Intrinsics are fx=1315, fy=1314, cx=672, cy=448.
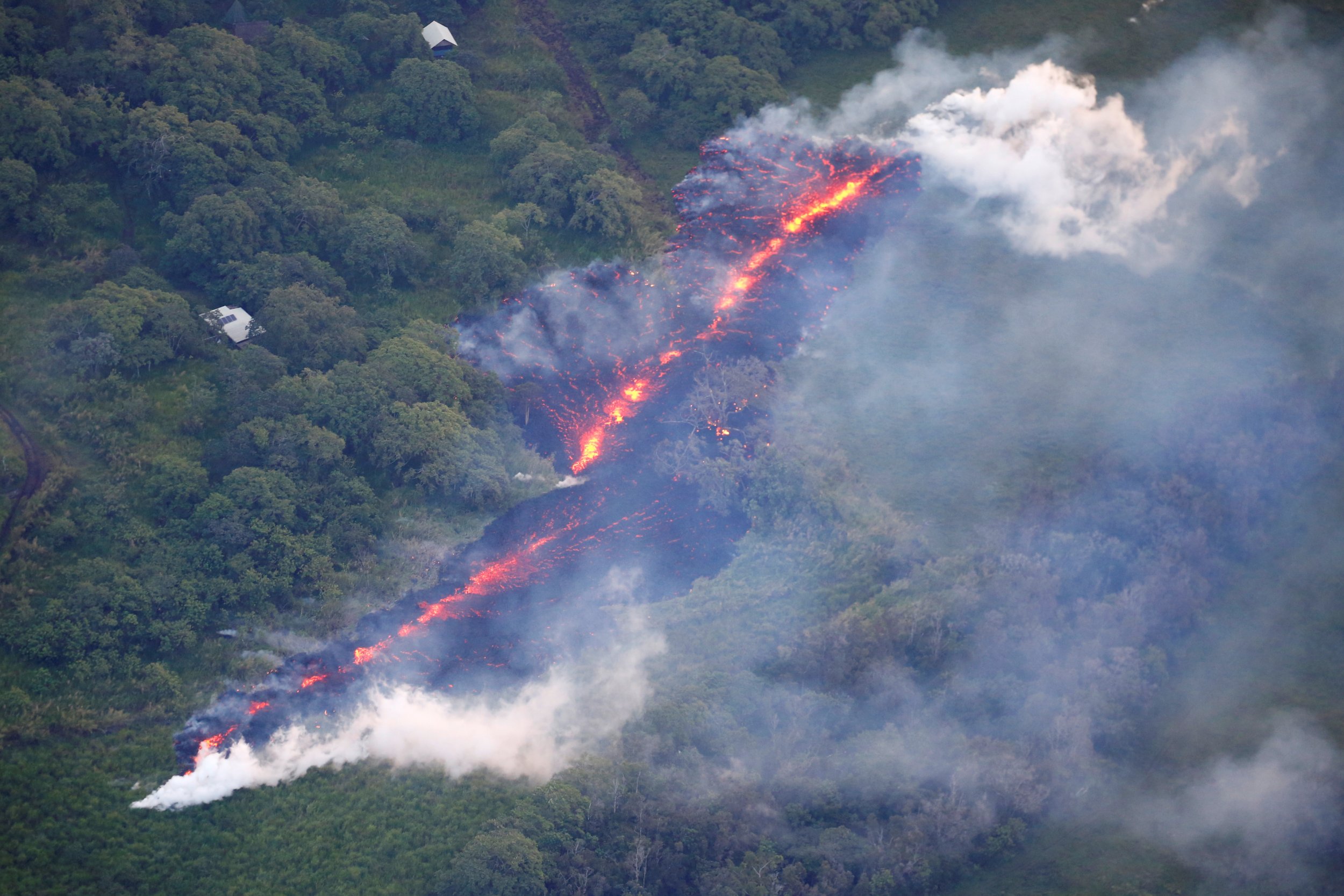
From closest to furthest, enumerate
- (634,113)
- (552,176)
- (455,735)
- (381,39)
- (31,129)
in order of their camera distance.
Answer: (455,735) < (31,129) < (552,176) < (634,113) < (381,39)

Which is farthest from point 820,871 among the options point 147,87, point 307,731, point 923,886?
point 147,87

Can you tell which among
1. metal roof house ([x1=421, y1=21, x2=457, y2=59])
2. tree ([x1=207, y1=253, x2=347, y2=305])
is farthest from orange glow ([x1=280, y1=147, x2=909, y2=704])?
metal roof house ([x1=421, y1=21, x2=457, y2=59])

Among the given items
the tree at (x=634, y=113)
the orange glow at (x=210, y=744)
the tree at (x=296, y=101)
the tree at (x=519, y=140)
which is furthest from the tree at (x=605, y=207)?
the orange glow at (x=210, y=744)

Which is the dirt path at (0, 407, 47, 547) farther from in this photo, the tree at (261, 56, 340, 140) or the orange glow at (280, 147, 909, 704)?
the tree at (261, 56, 340, 140)

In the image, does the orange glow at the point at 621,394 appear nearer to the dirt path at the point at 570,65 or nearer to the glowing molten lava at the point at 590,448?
the glowing molten lava at the point at 590,448

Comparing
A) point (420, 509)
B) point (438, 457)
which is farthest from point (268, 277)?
point (420, 509)

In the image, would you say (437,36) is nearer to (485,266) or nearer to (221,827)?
(485,266)

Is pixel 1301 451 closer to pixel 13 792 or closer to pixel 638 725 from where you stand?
pixel 638 725
